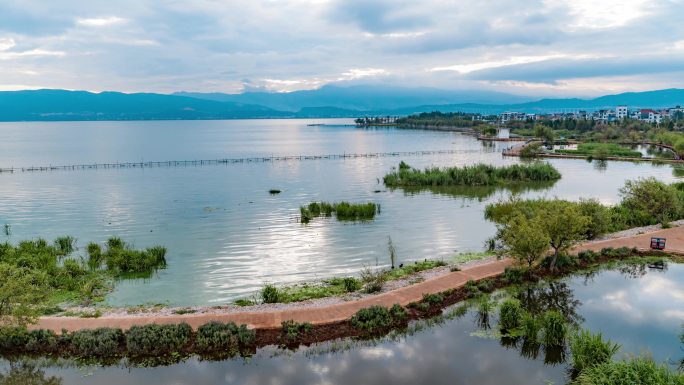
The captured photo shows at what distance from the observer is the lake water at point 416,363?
14438 mm

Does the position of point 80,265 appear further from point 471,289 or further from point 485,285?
point 485,285

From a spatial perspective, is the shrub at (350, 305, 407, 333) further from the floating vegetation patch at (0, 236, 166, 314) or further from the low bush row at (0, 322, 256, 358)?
the floating vegetation patch at (0, 236, 166, 314)

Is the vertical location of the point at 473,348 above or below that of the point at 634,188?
below

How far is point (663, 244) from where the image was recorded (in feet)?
87.0

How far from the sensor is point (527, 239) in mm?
21406

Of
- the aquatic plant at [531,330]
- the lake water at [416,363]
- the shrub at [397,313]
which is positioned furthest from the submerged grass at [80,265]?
the aquatic plant at [531,330]

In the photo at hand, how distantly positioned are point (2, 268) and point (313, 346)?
35.0ft

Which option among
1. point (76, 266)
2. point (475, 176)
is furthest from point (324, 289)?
point (475, 176)

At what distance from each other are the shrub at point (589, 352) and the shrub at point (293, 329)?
843cm

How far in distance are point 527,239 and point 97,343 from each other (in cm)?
1715

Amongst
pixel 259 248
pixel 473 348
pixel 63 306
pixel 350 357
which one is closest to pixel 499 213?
pixel 259 248

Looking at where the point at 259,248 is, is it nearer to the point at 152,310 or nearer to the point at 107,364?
the point at 152,310

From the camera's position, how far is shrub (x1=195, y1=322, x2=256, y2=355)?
16031mm

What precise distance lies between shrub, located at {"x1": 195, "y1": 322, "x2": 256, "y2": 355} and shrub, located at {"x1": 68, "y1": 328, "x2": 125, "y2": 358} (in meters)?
2.53
